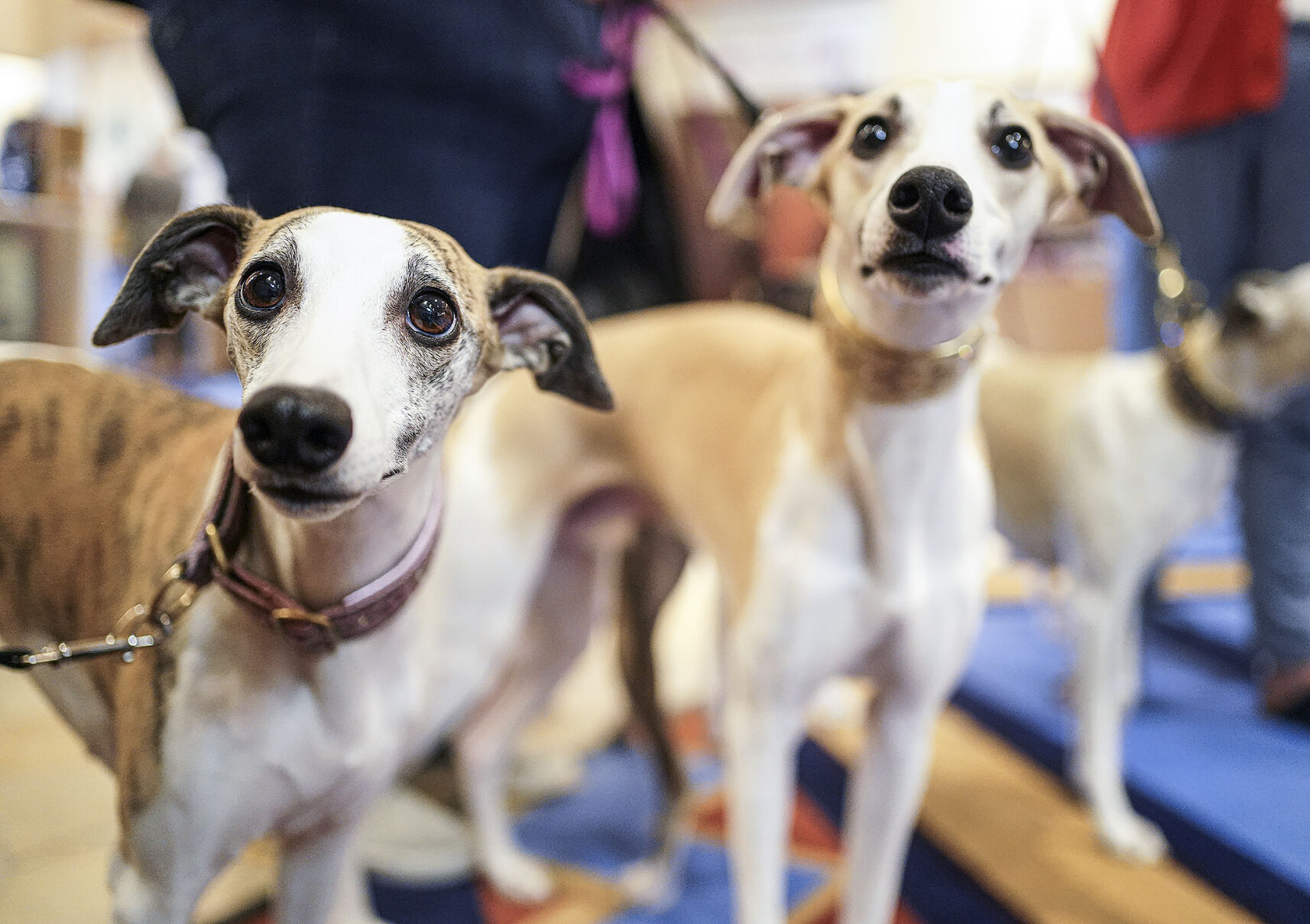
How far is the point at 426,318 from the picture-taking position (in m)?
0.60

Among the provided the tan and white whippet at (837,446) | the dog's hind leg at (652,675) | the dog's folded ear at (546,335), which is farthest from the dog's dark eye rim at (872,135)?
the dog's hind leg at (652,675)

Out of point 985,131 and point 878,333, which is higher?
point 985,131

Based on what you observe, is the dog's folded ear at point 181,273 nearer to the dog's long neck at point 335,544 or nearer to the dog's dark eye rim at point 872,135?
the dog's long neck at point 335,544

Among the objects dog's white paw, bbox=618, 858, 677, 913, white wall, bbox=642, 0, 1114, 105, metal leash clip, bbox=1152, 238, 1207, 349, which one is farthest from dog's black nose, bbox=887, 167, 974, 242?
dog's white paw, bbox=618, 858, 677, 913

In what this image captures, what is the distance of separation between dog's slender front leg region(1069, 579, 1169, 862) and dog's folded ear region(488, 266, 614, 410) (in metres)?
1.38

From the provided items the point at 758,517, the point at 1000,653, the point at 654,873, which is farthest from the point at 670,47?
the point at 1000,653

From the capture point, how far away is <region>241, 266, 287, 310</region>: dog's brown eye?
562 mm

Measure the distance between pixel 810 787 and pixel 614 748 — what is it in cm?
48

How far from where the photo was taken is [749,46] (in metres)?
2.61

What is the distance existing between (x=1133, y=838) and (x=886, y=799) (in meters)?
0.70

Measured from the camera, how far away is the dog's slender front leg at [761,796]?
1111mm

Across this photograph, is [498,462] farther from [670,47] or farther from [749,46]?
[749,46]

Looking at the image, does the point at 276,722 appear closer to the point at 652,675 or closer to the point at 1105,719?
the point at 652,675

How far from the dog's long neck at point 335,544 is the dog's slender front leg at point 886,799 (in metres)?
0.74
